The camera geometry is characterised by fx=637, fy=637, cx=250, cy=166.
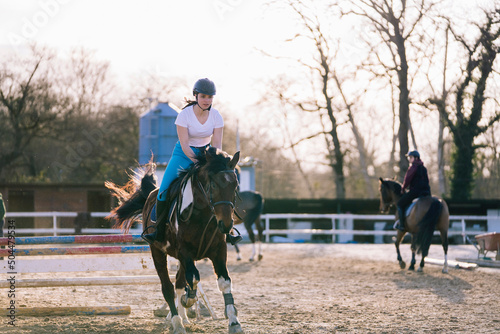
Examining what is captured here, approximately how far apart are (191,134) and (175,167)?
1.36 feet

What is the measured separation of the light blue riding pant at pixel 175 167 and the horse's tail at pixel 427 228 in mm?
8527

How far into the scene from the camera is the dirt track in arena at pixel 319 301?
7.09 metres

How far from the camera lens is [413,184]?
1451 cm

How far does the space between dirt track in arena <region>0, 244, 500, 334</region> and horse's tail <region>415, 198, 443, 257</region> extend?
617 mm

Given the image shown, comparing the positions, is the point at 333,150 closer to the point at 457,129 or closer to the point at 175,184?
the point at 457,129

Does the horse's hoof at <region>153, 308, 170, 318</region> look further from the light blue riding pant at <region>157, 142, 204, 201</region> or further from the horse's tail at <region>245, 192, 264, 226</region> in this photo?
the horse's tail at <region>245, 192, 264, 226</region>

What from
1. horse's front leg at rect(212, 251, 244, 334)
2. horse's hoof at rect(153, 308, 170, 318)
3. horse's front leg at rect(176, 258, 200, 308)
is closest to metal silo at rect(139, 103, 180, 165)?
horse's hoof at rect(153, 308, 170, 318)

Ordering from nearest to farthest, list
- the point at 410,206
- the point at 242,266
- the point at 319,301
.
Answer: the point at 319,301, the point at 410,206, the point at 242,266

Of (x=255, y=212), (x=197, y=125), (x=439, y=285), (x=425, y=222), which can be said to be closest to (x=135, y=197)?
(x=197, y=125)

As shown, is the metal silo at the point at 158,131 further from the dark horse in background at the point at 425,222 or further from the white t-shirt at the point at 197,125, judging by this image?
the white t-shirt at the point at 197,125

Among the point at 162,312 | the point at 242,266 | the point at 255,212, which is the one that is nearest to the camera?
the point at 162,312

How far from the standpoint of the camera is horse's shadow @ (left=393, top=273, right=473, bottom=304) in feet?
33.5

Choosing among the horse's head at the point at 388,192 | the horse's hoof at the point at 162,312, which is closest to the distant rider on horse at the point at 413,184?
the horse's head at the point at 388,192

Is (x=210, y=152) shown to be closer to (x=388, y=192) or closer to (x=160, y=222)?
(x=160, y=222)
